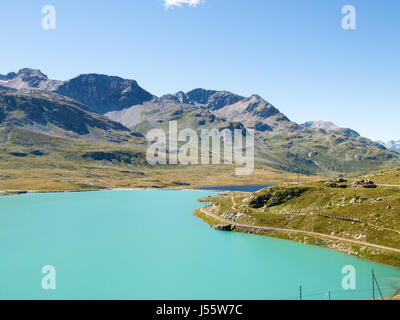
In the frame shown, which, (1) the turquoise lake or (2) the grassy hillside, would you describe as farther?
(2) the grassy hillside

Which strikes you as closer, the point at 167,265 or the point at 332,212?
the point at 167,265

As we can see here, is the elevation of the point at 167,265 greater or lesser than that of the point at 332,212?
lesser

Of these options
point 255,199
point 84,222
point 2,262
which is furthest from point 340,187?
point 2,262

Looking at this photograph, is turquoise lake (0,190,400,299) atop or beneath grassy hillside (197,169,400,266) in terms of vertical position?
beneath
